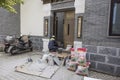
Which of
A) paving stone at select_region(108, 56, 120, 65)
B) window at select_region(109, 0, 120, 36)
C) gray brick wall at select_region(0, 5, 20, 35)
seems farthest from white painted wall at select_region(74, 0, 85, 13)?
gray brick wall at select_region(0, 5, 20, 35)

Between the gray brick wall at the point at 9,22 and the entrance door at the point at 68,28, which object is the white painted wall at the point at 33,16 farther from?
the entrance door at the point at 68,28

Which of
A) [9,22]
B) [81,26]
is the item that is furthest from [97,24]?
[9,22]

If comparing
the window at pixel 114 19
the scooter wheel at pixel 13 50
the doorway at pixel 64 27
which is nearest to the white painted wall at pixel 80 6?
the doorway at pixel 64 27

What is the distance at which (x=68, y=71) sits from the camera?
4.25 meters

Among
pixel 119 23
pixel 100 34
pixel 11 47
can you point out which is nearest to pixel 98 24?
pixel 100 34

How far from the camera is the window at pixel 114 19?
148 inches

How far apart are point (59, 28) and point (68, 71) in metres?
3.01

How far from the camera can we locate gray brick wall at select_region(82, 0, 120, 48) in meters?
3.91

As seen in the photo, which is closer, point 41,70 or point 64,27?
point 41,70

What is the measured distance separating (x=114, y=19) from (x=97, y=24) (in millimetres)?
504

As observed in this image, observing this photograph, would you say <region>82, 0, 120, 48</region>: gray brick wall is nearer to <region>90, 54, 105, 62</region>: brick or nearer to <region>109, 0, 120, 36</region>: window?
<region>109, 0, 120, 36</region>: window

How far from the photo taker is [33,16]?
7.62m

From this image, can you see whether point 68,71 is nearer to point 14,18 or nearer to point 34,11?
point 34,11

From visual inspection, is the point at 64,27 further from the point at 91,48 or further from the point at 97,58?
the point at 97,58
